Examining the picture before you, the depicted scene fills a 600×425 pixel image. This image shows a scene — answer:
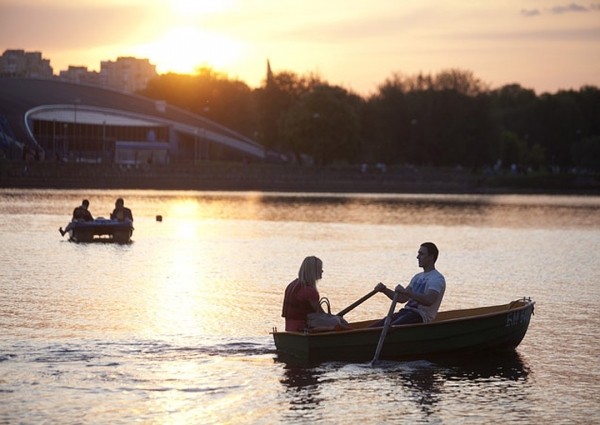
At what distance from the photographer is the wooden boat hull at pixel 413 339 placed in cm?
1914

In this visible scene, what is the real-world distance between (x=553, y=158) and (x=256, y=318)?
155579 mm

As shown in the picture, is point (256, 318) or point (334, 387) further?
point (256, 318)

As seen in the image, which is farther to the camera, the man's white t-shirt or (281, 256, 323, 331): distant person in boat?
the man's white t-shirt

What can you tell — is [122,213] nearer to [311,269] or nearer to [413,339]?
[413,339]

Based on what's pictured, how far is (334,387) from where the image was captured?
1786cm

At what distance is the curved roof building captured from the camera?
467ft

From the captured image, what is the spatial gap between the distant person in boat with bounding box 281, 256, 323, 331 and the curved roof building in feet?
383

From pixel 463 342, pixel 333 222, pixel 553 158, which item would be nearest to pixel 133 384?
pixel 463 342

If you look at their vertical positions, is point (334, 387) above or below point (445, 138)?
below

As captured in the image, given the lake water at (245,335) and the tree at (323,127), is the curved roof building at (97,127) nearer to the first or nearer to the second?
the tree at (323,127)

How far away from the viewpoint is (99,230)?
46469 millimetres

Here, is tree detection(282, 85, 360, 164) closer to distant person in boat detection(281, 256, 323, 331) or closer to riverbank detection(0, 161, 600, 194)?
riverbank detection(0, 161, 600, 194)

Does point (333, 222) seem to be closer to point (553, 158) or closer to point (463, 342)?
point (463, 342)

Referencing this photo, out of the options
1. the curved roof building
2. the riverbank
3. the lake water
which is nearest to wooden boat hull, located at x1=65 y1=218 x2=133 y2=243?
the lake water
